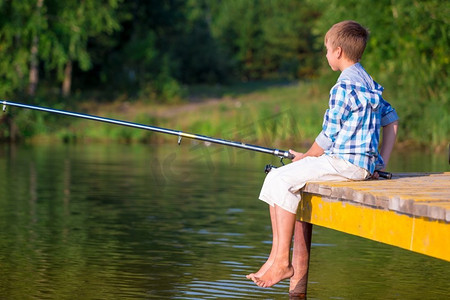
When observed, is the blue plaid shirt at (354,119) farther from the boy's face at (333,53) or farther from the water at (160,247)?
the water at (160,247)

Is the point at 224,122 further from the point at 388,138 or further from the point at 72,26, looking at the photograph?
the point at 388,138

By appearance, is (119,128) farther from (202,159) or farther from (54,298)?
(54,298)

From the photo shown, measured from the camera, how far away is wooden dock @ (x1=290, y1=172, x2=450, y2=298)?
18.0ft

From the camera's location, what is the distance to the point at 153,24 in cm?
4344

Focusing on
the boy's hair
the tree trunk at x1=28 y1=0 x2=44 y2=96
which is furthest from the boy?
the tree trunk at x1=28 y1=0 x2=44 y2=96

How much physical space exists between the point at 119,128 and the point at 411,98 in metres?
9.12

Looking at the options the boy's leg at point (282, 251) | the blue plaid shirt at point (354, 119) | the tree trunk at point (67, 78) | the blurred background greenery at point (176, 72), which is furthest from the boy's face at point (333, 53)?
the tree trunk at point (67, 78)

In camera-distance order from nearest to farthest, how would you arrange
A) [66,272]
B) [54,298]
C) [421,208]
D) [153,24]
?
[421,208], [54,298], [66,272], [153,24]

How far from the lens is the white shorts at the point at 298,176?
6797 mm

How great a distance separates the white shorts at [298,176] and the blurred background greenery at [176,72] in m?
20.2

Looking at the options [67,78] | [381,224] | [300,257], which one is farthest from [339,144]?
[67,78]

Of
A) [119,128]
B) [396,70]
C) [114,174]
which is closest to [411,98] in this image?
[396,70]

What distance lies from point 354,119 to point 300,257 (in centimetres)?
133

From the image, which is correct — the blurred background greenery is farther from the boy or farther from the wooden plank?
the wooden plank
